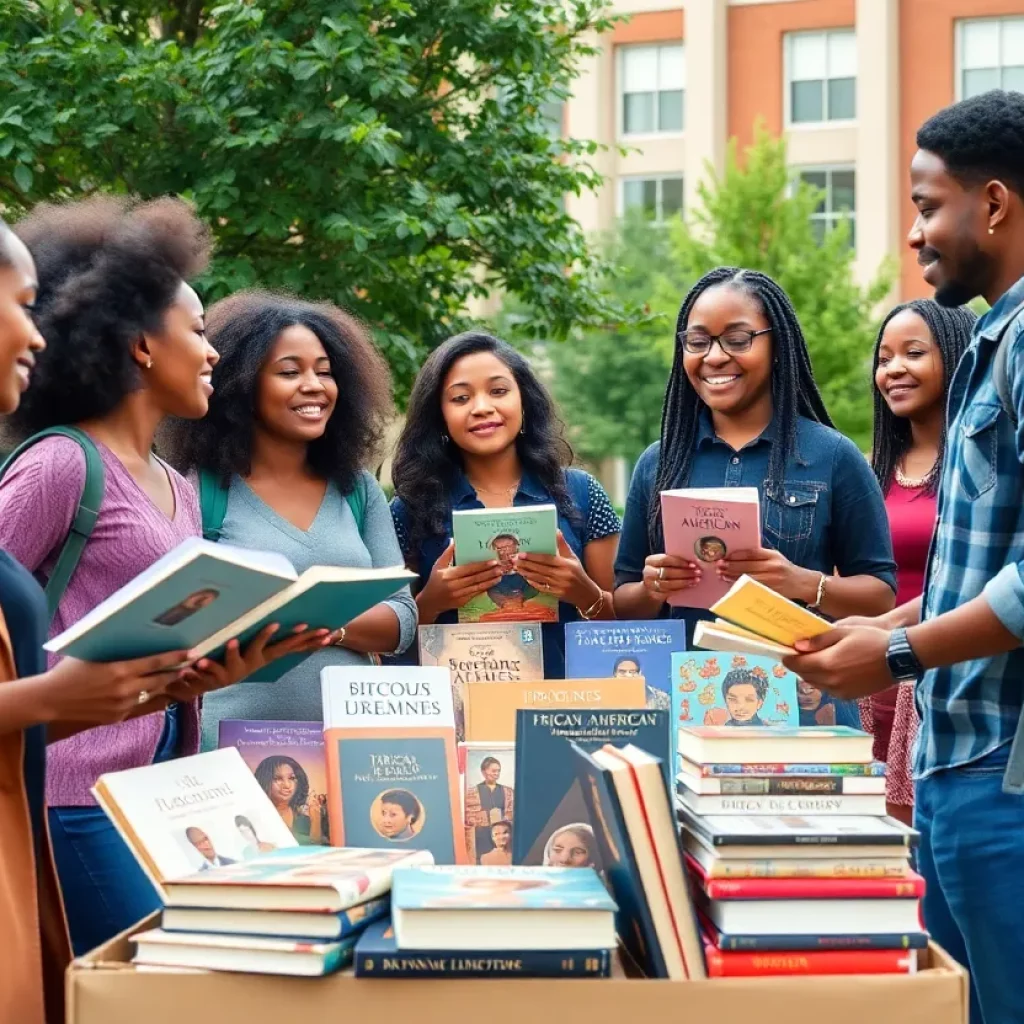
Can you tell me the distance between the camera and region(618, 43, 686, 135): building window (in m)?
29.1

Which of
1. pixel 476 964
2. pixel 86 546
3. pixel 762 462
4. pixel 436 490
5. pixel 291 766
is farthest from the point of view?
pixel 436 490

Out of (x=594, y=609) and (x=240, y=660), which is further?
(x=594, y=609)

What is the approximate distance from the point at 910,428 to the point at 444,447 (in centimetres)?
160

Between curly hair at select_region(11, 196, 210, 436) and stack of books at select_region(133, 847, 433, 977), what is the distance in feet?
3.74

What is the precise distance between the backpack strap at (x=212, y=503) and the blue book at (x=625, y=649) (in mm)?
948

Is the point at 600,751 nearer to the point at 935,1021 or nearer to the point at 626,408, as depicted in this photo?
the point at 935,1021

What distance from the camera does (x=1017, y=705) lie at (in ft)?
7.62

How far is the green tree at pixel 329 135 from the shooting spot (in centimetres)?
689

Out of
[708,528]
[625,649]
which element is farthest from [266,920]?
[708,528]

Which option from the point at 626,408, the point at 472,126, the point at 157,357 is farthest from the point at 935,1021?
the point at 626,408

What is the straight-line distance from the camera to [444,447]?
3893mm

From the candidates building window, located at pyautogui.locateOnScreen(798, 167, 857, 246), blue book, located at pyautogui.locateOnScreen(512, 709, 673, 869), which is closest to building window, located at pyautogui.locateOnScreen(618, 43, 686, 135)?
building window, located at pyautogui.locateOnScreen(798, 167, 857, 246)

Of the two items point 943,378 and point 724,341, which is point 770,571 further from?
point 943,378

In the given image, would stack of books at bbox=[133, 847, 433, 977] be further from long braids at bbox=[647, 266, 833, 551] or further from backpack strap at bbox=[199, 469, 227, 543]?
long braids at bbox=[647, 266, 833, 551]
